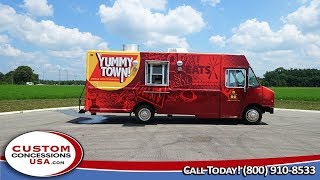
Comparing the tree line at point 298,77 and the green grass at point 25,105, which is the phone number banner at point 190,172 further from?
the tree line at point 298,77

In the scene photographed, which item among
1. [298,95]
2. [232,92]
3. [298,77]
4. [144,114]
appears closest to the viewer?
[144,114]

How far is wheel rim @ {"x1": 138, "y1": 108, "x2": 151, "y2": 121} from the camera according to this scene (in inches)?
555

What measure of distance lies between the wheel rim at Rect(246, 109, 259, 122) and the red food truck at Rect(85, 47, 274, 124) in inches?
11.3

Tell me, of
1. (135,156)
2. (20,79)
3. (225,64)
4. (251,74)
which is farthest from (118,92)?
(20,79)

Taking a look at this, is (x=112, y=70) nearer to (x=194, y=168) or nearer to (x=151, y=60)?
(x=151, y=60)

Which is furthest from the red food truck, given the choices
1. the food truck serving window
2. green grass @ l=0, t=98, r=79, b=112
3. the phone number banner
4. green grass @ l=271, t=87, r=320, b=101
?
green grass @ l=271, t=87, r=320, b=101

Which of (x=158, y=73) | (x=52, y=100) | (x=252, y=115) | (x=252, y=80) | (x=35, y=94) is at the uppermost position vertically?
(x=158, y=73)

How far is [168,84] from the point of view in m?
14.1

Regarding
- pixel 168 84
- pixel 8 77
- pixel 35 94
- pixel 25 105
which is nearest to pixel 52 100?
pixel 25 105

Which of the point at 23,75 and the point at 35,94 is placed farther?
the point at 23,75

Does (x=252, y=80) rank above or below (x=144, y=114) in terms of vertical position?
above

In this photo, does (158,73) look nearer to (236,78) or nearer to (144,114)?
(144,114)

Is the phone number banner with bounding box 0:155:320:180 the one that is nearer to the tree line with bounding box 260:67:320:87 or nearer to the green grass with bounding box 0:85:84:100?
the green grass with bounding box 0:85:84:100

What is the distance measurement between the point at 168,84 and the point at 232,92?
2504mm
